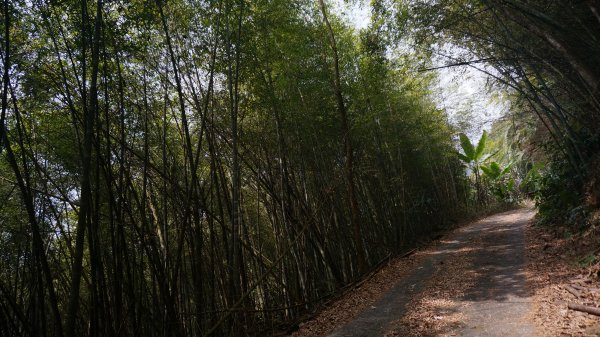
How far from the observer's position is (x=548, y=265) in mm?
4988

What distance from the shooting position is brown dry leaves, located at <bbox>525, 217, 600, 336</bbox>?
3075mm

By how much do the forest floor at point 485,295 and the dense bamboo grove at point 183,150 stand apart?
839mm

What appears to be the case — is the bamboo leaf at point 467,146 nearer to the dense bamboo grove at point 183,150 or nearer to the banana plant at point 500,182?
the banana plant at point 500,182

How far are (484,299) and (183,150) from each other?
18.2 feet

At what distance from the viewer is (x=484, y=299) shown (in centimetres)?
425

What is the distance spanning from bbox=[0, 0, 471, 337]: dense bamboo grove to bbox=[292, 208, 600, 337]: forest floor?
84 centimetres

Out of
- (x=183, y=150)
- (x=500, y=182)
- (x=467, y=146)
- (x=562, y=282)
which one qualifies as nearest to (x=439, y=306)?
(x=562, y=282)

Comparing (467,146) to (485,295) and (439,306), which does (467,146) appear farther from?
(439,306)

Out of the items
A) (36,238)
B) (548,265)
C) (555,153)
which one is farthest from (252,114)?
(555,153)

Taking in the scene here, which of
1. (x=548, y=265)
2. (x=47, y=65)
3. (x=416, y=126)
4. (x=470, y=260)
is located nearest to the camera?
(x=47, y=65)

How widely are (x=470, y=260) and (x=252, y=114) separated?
15.6 feet

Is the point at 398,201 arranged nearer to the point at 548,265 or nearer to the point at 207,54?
the point at 548,265

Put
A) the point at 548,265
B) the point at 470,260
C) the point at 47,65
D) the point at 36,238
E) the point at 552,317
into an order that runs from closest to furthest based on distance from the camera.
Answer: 1. the point at 36,238
2. the point at 552,317
3. the point at 47,65
4. the point at 548,265
5. the point at 470,260

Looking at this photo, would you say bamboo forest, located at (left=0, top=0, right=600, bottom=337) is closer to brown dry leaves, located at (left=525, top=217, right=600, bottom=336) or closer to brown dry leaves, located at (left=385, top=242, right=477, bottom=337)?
brown dry leaves, located at (left=525, top=217, right=600, bottom=336)
